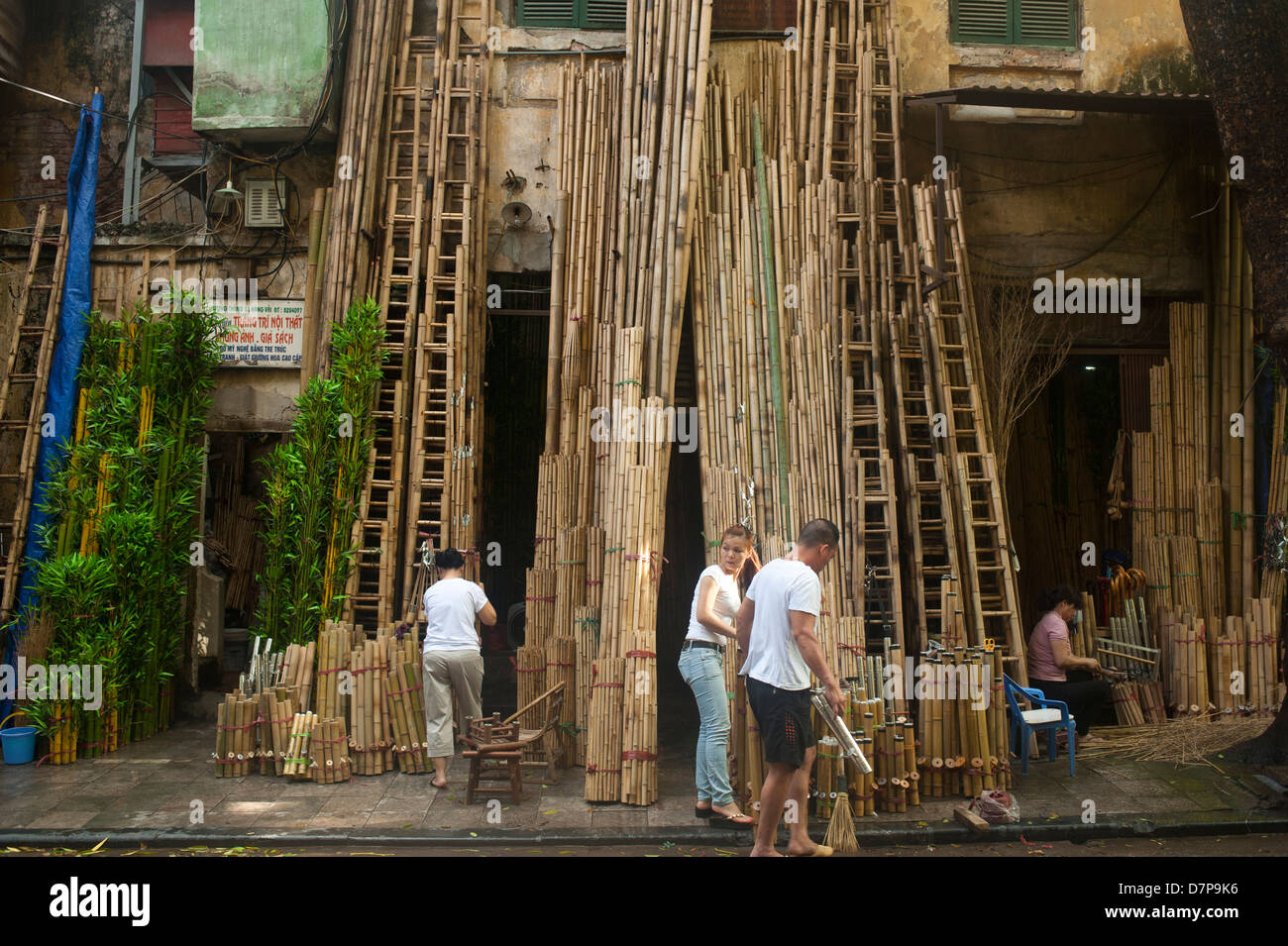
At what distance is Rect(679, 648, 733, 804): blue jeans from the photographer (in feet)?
20.7

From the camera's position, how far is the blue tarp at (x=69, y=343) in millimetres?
8516

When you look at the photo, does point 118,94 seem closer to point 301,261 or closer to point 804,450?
point 301,261

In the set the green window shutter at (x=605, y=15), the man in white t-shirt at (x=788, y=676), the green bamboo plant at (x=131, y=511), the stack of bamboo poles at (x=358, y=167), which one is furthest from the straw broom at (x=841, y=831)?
the green window shutter at (x=605, y=15)

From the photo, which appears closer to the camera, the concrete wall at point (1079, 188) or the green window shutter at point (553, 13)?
the green window shutter at point (553, 13)

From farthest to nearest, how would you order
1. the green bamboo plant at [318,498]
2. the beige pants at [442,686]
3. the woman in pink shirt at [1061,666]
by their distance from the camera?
1. the green bamboo plant at [318,498]
2. the woman in pink shirt at [1061,666]
3. the beige pants at [442,686]

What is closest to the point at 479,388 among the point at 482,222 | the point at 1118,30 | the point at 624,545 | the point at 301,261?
the point at 482,222

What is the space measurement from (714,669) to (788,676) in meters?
0.94

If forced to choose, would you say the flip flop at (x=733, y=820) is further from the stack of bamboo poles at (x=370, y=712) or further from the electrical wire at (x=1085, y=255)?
the electrical wire at (x=1085, y=255)

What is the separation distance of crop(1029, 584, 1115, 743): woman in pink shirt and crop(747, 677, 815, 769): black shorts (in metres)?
3.18

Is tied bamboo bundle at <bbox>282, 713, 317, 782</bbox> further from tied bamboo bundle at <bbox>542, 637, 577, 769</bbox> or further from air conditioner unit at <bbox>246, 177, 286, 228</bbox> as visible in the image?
air conditioner unit at <bbox>246, 177, 286, 228</bbox>

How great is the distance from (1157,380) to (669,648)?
5364 millimetres

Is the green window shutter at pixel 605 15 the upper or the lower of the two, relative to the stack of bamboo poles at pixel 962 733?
upper

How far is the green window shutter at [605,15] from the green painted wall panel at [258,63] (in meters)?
2.37

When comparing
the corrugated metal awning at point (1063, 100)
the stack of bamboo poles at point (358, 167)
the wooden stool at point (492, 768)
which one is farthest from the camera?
the stack of bamboo poles at point (358, 167)
